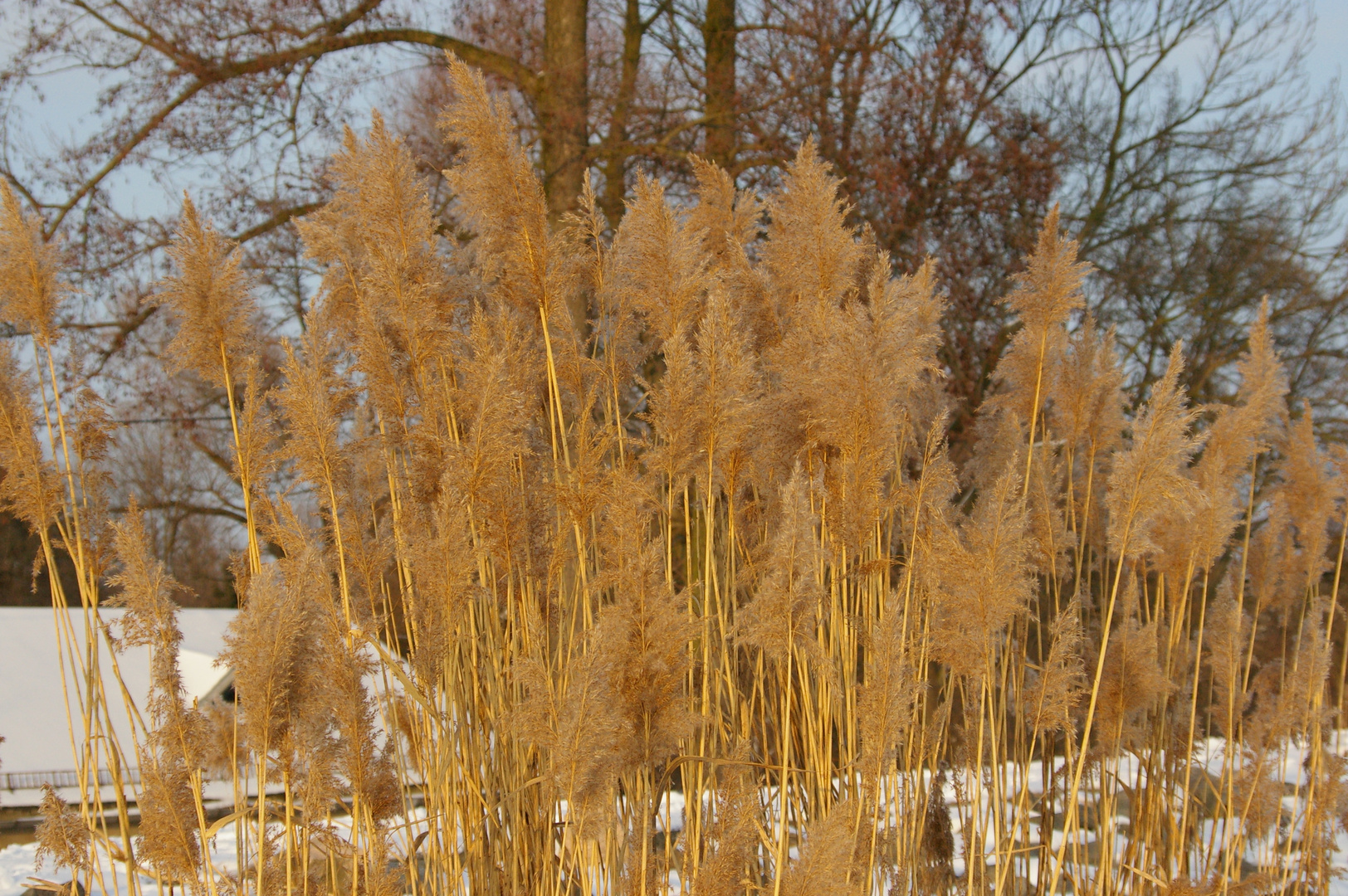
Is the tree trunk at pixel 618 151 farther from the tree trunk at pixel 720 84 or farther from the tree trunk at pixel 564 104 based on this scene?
the tree trunk at pixel 720 84

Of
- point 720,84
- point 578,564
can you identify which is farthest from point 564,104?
point 578,564

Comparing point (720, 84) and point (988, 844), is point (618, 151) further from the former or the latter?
point (988, 844)

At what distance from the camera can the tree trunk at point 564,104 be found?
244 inches

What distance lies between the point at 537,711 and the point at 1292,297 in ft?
30.1

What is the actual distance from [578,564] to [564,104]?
Result: 4.67 meters

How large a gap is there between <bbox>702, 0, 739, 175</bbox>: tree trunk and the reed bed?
3.84 metres

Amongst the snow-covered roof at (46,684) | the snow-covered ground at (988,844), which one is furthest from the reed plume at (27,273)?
the snow-covered roof at (46,684)

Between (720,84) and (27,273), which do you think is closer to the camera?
(27,273)

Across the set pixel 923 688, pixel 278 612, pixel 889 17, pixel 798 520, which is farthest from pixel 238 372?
pixel 889 17

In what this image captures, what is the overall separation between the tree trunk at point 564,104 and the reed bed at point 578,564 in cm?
369

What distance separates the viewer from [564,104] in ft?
20.4

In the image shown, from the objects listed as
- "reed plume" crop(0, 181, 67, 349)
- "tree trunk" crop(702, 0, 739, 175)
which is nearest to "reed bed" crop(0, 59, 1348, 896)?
"reed plume" crop(0, 181, 67, 349)

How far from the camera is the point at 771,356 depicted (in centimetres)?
233

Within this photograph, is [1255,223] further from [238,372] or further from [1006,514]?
[238,372]
